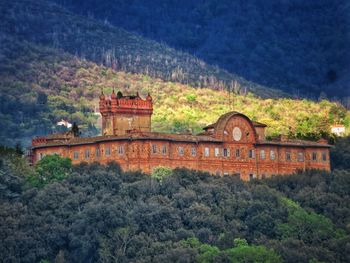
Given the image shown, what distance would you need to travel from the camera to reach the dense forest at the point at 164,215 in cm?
11975

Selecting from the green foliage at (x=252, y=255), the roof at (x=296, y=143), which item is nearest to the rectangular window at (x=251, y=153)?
the roof at (x=296, y=143)

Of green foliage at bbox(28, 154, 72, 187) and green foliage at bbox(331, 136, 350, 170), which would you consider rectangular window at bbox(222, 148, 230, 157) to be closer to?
green foliage at bbox(28, 154, 72, 187)

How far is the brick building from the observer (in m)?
131

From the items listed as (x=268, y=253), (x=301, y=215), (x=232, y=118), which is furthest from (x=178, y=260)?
(x=232, y=118)

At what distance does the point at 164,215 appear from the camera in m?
124

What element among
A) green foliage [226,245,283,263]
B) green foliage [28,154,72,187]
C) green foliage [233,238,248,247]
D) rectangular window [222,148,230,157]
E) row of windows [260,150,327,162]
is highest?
rectangular window [222,148,230,157]

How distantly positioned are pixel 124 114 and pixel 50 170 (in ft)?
32.8

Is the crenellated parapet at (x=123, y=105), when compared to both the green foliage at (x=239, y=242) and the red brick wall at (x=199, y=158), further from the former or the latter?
the green foliage at (x=239, y=242)

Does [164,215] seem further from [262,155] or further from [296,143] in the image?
[296,143]

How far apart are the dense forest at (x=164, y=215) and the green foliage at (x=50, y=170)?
0.09 meters

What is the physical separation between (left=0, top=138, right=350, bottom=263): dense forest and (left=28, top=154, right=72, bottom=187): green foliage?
0.09 meters

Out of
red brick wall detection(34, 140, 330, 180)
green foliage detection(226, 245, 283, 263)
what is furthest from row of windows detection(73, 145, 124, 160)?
green foliage detection(226, 245, 283, 263)

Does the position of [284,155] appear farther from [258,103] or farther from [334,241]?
[258,103]

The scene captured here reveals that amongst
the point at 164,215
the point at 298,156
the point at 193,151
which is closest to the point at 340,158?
the point at 298,156
